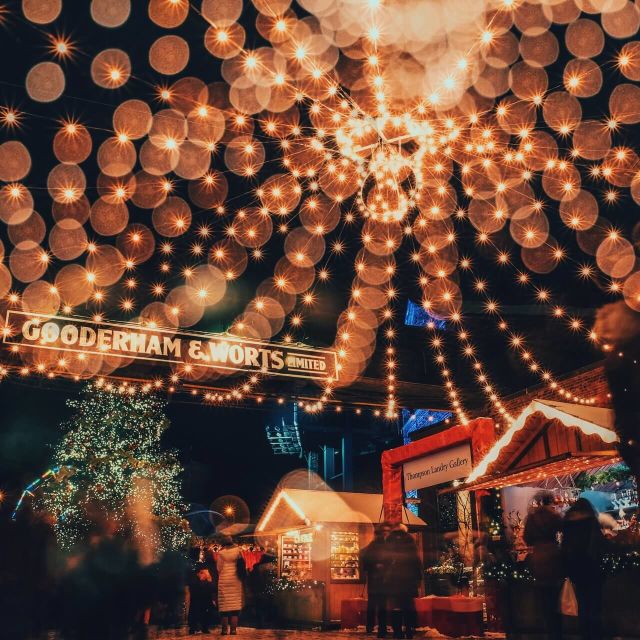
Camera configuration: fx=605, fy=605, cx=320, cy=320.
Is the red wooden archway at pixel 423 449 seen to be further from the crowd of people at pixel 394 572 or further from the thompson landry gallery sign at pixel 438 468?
the crowd of people at pixel 394 572

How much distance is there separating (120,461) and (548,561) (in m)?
18.6

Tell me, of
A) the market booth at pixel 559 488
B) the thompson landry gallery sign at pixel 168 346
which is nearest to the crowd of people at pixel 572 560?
the market booth at pixel 559 488

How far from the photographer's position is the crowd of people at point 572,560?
516 cm

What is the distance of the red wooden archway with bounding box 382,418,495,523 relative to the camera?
10.4m

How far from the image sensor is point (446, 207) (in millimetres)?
8469

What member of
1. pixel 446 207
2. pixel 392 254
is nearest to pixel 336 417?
pixel 392 254

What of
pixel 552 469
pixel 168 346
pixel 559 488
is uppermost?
pixel 168 346

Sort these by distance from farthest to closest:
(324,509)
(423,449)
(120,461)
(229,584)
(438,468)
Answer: (120,461) → (324,509) → (423,449) → (438,468) → (229,584)

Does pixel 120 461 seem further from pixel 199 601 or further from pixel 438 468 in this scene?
pixel 438 468

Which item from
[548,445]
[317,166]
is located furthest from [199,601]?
[317,166]

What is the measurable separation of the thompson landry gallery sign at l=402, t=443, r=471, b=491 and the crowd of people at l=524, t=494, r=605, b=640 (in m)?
5.04

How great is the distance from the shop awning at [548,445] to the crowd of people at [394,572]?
6.85 ft

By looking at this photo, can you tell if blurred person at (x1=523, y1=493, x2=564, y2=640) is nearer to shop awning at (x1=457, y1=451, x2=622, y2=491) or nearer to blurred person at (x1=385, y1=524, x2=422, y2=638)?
blurred person at (x1=385, y1=524, x2=422, y2=638)

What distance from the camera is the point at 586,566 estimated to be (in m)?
5.18
